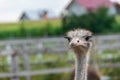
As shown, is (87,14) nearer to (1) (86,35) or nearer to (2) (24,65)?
(2) (24,65)

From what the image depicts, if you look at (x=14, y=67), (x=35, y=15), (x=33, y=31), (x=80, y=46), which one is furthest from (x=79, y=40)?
(x=35, y=15)

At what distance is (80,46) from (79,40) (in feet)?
0.31

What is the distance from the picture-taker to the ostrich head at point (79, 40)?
5513mm

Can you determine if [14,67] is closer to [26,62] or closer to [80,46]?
[26,62]

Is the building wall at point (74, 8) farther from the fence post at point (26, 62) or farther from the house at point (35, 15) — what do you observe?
the house at point (35, 15)

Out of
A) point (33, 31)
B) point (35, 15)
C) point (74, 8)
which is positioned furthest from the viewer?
point (35, 15)

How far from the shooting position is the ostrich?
5.56 meters

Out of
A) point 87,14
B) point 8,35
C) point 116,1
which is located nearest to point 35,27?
point 8,35

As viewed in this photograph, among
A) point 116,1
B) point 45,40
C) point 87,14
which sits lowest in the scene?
point 116,1

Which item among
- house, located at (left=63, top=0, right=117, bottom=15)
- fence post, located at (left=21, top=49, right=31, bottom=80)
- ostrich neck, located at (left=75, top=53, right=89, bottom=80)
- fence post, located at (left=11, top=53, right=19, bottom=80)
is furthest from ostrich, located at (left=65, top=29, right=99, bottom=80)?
fence post, located at (left=21, top=49, right=31, bottom=80)

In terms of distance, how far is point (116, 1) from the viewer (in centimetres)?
689

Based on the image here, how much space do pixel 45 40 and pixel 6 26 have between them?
78.7 feet

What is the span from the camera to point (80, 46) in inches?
222

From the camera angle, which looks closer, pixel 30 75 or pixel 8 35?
pixel 30 75
